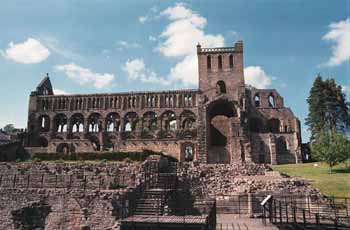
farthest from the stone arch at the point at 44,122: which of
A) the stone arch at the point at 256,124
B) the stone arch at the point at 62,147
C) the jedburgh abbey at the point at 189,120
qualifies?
the stone arch at the point at 256,124

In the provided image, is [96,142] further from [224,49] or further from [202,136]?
[224,49]

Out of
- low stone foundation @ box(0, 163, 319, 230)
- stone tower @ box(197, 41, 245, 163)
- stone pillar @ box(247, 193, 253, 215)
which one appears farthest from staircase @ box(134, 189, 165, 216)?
stone tower @ box(197, 41, 245, 163)

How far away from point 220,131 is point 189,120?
30.3 ft

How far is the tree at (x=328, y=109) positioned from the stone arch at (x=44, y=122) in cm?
5097

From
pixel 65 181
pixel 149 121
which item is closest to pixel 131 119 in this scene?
pixel 149 121

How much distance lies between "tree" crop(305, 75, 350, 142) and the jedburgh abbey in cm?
404

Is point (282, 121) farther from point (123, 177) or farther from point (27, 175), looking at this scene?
point (27, 175)

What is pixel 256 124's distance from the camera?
57938 mm

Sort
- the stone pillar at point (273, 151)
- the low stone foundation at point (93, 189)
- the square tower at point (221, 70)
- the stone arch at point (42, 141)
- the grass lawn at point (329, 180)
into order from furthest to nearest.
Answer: the stone arch at point (42, 141), the square tower at point (221, 70), the stone pillar at point (273, 151), the grass lawn at point (329, 180), the low stone foundation at point (93, 189)

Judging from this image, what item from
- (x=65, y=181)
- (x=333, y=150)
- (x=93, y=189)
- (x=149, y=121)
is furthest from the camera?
(x=149, y=121)

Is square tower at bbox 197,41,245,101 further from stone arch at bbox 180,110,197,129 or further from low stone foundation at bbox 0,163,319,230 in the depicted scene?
low stone foundation at bbox 0,163,319,230

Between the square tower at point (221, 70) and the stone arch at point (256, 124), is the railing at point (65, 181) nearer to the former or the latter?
the square tower at point (221, 70)

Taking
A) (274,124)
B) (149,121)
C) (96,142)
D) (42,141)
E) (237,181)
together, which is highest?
(149,121)

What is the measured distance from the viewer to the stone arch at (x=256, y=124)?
57.3 metres
